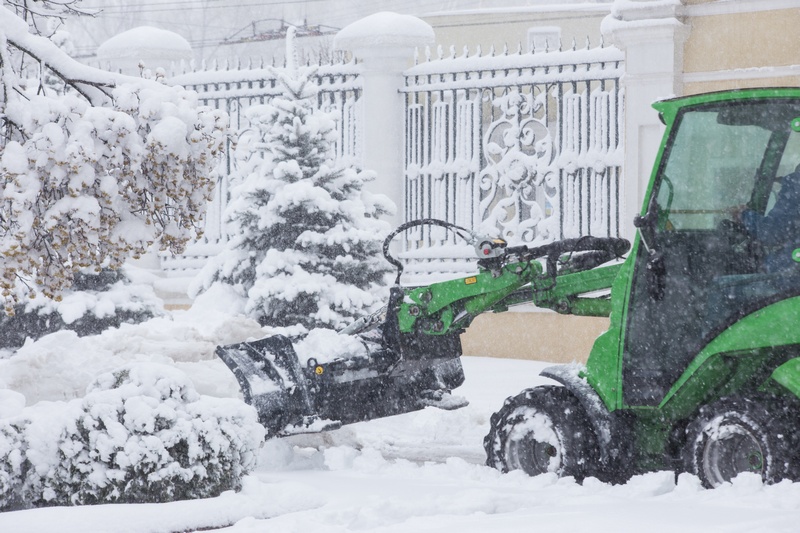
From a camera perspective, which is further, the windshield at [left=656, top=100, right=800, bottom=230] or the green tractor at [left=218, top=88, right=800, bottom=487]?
the windshield at [left=656, top=100, right=800, bottom=230]

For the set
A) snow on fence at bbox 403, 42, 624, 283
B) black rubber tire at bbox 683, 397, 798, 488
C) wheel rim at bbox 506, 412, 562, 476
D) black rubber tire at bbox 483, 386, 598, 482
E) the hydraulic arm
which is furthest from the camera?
snow on fence at bbox 403, 42, 624, 283

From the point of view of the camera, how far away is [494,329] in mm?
13789

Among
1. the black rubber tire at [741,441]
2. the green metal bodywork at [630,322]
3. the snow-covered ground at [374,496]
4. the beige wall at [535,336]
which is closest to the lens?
the snow-covered ground at [374,496]

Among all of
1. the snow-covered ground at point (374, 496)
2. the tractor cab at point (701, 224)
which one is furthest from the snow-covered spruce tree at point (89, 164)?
the tractor cab at point (701, 224)

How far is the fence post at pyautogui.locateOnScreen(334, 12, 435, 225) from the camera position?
46.9 feet

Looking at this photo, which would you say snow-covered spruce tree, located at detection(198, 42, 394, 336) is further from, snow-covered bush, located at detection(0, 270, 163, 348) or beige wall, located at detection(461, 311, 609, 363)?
beige wall, located at detection(461, 311, 609, 363)

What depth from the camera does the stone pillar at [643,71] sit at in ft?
39.4

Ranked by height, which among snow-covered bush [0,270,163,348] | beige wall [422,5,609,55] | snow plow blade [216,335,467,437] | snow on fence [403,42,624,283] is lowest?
snow plow blade [216,335,467,437]

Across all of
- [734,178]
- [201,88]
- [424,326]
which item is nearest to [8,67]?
[424,326]

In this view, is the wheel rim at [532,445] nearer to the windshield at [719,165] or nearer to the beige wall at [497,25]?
the windshield at [719,165]

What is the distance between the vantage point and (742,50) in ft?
38.5

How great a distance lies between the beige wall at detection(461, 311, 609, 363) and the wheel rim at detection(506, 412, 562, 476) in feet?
17.5

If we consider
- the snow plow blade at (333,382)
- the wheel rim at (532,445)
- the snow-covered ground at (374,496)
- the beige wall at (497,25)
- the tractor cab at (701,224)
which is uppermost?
the beige wall at (497,25)

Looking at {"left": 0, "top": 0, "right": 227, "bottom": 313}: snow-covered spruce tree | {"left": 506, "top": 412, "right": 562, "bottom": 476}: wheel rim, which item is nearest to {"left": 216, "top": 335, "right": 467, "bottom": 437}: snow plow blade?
{"left": 0, "top": 0, "right": 227, "bottom": 313}: snow-covered spruce tree
